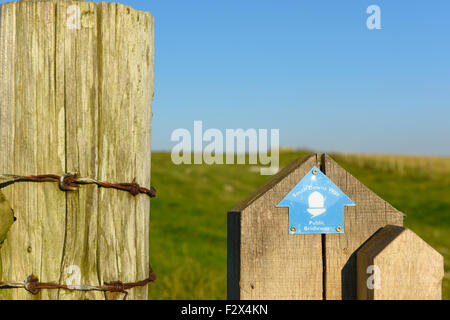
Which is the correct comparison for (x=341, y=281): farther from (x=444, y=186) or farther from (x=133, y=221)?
(x=444, y=186)

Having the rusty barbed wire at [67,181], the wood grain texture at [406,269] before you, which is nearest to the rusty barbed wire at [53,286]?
the rusty barbed wire at [67,181]

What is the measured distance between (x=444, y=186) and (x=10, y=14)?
27153 mm

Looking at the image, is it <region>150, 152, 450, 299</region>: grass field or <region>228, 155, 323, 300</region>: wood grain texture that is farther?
<region>150, 152, 450, 299</region>: grass field

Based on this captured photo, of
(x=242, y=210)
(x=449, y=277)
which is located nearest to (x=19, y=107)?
(x=242, y=210)

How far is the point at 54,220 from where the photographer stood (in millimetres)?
2301

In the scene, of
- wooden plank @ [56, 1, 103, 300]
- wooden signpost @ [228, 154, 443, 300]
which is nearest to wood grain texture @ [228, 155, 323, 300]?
wooden signpost @ [228, 154, 443, 300]

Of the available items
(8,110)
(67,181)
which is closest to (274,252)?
(67,181)

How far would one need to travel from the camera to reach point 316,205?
2.31 metres

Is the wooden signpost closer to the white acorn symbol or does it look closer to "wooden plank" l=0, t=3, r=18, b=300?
the white acorn symbol

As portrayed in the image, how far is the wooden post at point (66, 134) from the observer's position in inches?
90.7

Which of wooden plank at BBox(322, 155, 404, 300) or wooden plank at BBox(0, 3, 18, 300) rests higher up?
wooden plank at BBox(0, 3, 18, 300)

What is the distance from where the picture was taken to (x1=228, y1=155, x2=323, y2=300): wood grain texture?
2227 mm

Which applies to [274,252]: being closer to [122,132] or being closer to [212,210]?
[122,132]

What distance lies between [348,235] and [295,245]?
30cm
